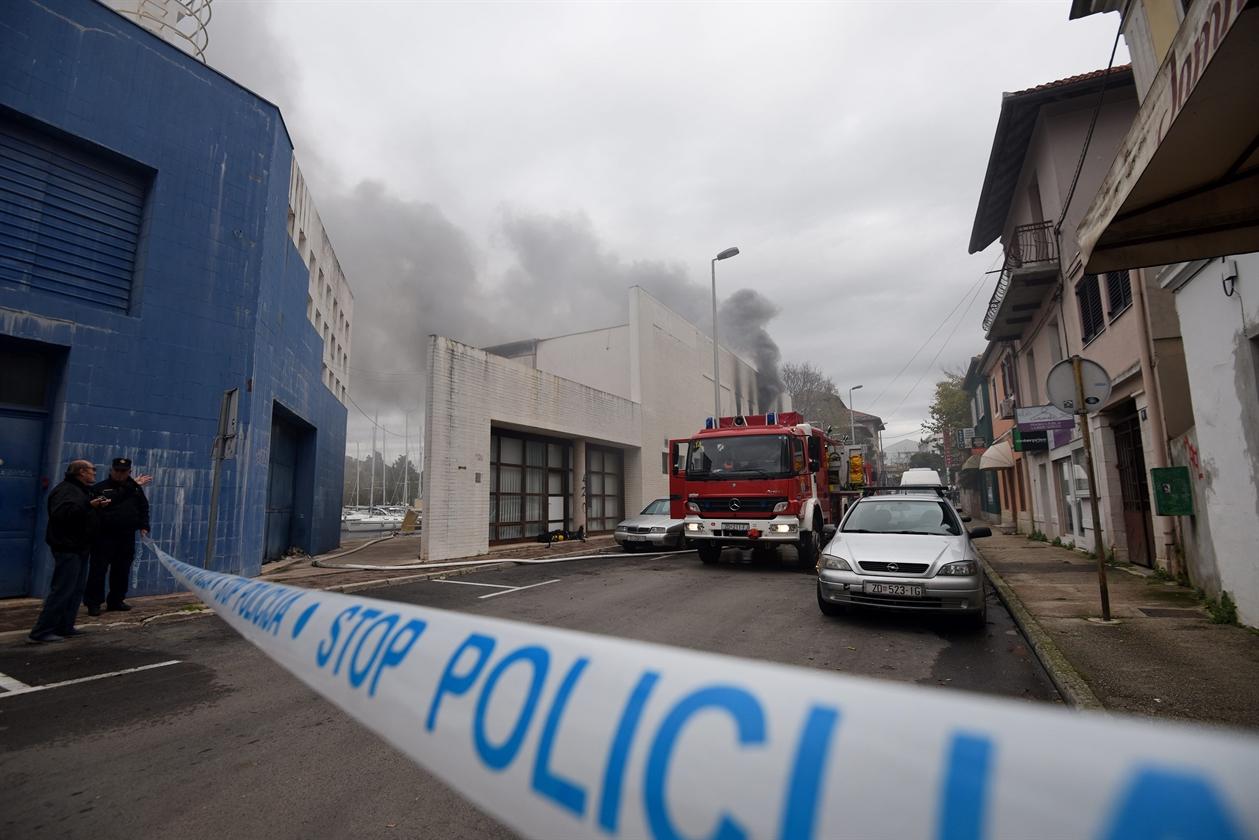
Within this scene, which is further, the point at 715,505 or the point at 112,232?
the point at 715,505

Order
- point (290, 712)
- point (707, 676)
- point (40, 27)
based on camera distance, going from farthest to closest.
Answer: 1. point (40, 27)
2. point (290, 712)
3. point (707, 676)

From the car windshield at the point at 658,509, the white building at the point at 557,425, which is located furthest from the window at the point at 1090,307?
the white building at the point at 557,425

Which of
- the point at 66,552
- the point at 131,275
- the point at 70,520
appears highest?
the point at 131,275

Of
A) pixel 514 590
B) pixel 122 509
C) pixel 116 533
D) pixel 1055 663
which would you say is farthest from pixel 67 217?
pixel 1055 663

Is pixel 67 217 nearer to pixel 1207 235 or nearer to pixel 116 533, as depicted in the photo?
pixel 116 533

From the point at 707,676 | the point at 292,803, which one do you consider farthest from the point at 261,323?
the point at 707,676

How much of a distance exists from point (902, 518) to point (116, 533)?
9.64m

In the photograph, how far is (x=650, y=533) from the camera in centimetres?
1498

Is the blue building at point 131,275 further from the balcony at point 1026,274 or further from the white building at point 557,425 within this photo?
the balcony at point 1026,274

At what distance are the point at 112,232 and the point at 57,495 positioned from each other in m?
4.81

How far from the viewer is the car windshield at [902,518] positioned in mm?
7238

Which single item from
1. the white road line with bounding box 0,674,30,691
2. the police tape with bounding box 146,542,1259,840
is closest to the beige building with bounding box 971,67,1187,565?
the police tape with bounding box 146,542,1259,840

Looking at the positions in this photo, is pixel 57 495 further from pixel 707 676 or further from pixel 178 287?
pixel 707 676

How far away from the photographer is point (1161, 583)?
8.78 m
